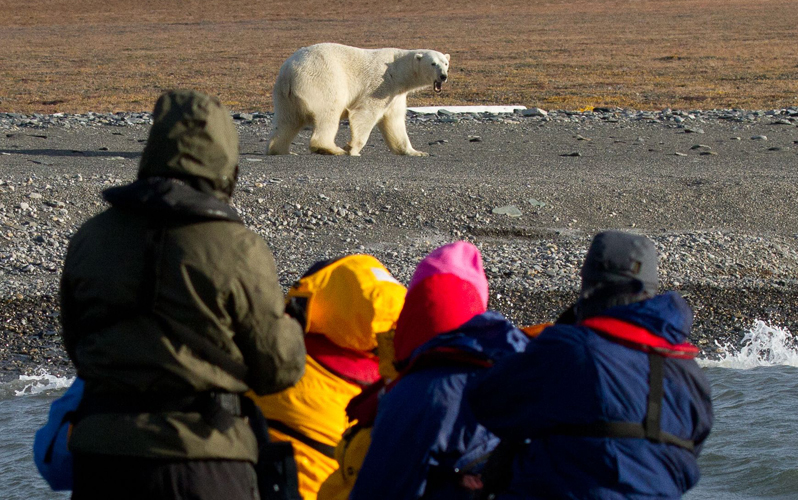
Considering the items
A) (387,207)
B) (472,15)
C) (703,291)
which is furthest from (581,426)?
(472,15)

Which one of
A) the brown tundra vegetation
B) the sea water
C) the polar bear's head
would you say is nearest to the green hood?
the sea water

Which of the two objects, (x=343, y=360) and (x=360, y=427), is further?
(x=343, y=360)

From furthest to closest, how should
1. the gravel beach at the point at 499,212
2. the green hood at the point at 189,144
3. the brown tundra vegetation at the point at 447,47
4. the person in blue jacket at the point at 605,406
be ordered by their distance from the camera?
the brown tundra vegetation at the point at 447,47 < the gravel beach at the point at 499,212 < the green hood at the point at 189,144 < the person in blue jacket at the point at 605,406

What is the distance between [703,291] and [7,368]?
4539 mm

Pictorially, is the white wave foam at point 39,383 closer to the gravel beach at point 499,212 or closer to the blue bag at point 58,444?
the gravel beach at point 499,212

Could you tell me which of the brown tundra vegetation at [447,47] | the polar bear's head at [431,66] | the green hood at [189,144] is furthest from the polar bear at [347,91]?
the green hood at [189,144]

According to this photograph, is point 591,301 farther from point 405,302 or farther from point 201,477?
point 201,477

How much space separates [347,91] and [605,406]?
9792 mm

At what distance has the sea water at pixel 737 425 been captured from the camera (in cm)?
466

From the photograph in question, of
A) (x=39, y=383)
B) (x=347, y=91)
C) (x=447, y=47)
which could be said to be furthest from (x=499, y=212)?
(x=447, y=47)

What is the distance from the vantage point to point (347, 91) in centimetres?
1145

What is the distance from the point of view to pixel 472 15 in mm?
48312

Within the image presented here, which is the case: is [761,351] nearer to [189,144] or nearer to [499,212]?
[499,212]

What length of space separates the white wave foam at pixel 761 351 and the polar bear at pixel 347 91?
19.0ft
